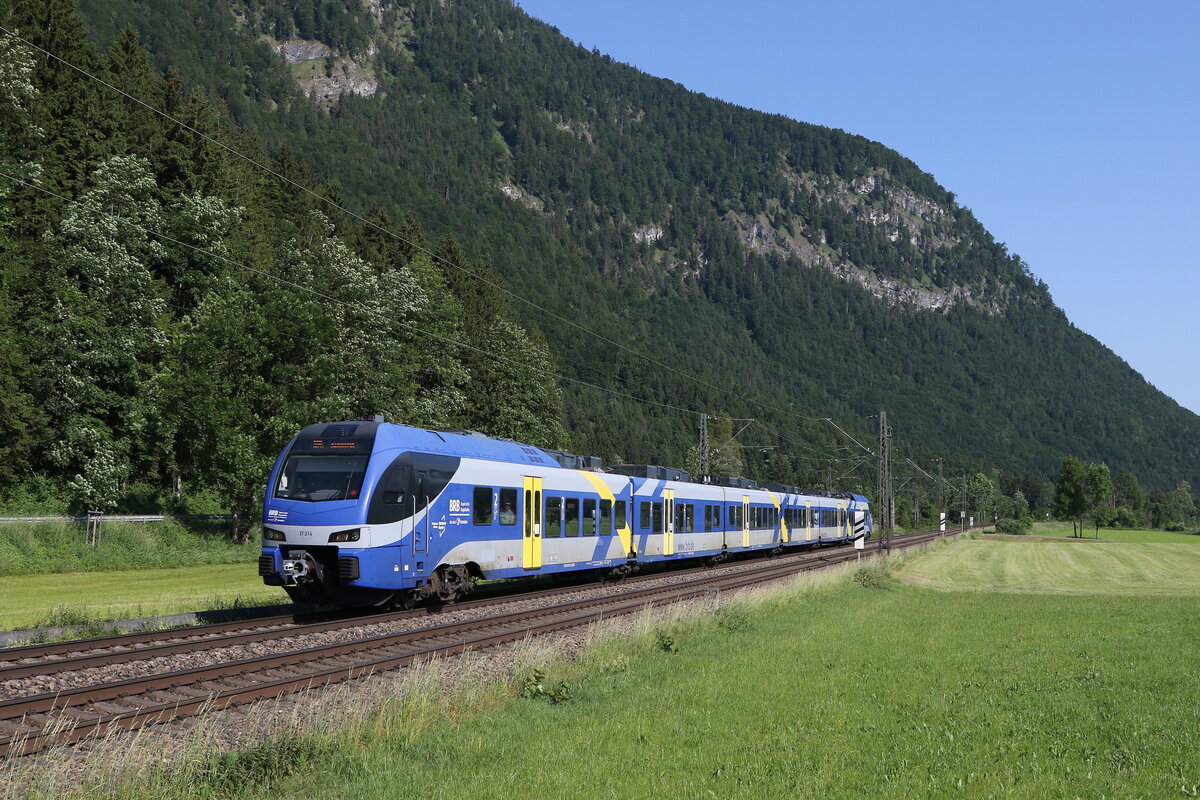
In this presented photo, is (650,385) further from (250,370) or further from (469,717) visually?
(469,717)

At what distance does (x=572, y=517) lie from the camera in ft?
92.2

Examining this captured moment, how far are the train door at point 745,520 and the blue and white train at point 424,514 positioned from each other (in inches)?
576

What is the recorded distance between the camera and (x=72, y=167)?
144 feet

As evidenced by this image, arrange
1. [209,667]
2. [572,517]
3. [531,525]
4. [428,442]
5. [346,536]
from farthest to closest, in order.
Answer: [572,517] → [531,525] → [428,442] → [346,536] → [209,667]

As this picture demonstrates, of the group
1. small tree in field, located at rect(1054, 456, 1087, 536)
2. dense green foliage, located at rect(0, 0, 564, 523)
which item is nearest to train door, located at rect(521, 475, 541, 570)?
dense green foliage, located at rect(0, 0, 564, 523)

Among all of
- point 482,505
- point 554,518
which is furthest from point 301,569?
point 554,518

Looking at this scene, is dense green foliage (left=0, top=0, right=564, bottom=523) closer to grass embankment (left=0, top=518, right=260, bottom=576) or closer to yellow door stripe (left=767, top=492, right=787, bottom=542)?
grass embankment (left=0, top=518, right=260, bottom=576)

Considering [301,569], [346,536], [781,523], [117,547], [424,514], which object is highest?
[424,514]

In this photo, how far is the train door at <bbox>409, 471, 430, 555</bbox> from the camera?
800 inches

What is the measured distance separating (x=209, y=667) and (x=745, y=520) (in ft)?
118

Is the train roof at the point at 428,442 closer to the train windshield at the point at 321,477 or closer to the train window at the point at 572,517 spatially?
the train windshield at the point at 321,477

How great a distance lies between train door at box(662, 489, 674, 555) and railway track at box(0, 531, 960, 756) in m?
13.4

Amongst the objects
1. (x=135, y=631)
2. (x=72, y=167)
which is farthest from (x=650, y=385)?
(x=135, y=631)

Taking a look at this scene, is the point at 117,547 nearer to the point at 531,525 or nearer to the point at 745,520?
the point at 531,525
